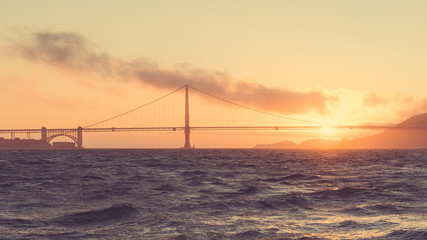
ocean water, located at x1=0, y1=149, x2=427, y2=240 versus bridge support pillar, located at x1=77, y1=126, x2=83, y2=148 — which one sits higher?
bridge support pillar, located at x1=77, y1=126, x2=83, y2=148

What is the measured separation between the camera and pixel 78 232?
12820 millimetres

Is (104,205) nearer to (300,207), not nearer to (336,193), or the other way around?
(300,207)

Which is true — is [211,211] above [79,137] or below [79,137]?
below

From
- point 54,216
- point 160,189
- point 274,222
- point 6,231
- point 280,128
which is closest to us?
point 6,231

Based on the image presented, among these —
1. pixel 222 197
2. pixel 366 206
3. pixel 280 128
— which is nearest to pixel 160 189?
pixel 222 197

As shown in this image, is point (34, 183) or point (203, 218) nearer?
point (203, 218)

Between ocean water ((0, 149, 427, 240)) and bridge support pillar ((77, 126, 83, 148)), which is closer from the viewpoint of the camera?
ocean water ((0, 149, 427, 240))

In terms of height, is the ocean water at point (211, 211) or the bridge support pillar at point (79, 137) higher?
the bridge support pillar at point (79, 137)

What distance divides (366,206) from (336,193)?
3831 millimetres

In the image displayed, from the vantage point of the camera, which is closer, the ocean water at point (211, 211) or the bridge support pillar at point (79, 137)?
the ocean water at point (211, 211)

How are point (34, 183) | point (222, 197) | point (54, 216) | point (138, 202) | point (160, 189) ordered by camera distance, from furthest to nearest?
point (34, 183) < point (160, 189) < point (222, 197) < point (138, 202) < point (54, 216)

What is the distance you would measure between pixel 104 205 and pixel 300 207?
701 cm

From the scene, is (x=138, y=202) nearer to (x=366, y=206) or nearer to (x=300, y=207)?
(x=300, y=207)

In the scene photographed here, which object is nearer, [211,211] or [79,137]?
[211,211]
